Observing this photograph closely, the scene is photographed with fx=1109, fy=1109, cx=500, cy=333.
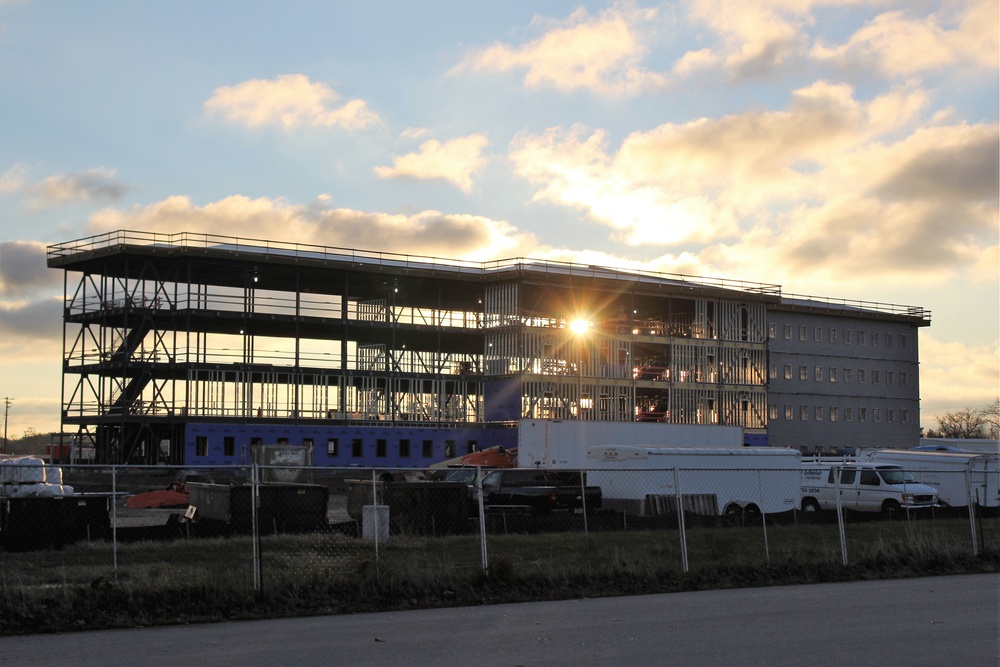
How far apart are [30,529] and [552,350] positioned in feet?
170

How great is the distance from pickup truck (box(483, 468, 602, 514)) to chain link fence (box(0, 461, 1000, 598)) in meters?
0.07

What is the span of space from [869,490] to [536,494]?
10.9m

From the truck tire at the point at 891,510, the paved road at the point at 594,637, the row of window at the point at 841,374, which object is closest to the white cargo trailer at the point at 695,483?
the truck tire at the point at 891,510

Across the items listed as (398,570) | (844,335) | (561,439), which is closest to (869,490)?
(561,439)

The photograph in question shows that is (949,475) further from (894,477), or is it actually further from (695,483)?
(695,483)

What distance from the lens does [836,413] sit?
319ft

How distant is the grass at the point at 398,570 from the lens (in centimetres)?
1425

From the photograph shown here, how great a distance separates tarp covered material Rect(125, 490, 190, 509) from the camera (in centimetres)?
3716

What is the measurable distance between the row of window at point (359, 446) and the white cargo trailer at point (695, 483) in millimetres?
31526

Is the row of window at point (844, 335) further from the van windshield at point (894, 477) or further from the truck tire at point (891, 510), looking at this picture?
the truck tire at point (891, 510)

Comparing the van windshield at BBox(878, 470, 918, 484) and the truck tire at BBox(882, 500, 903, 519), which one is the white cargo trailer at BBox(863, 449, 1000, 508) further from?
the truck tire at BBox(882, 500, 903, 519)

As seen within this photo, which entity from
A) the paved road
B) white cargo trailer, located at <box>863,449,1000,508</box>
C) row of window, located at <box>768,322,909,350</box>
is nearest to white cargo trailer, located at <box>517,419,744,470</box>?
white cargo trailer, located at <box>863,449,1000,508</box>

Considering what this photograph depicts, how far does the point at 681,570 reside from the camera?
715 inches

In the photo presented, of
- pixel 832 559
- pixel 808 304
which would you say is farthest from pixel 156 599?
pixel 808 304
